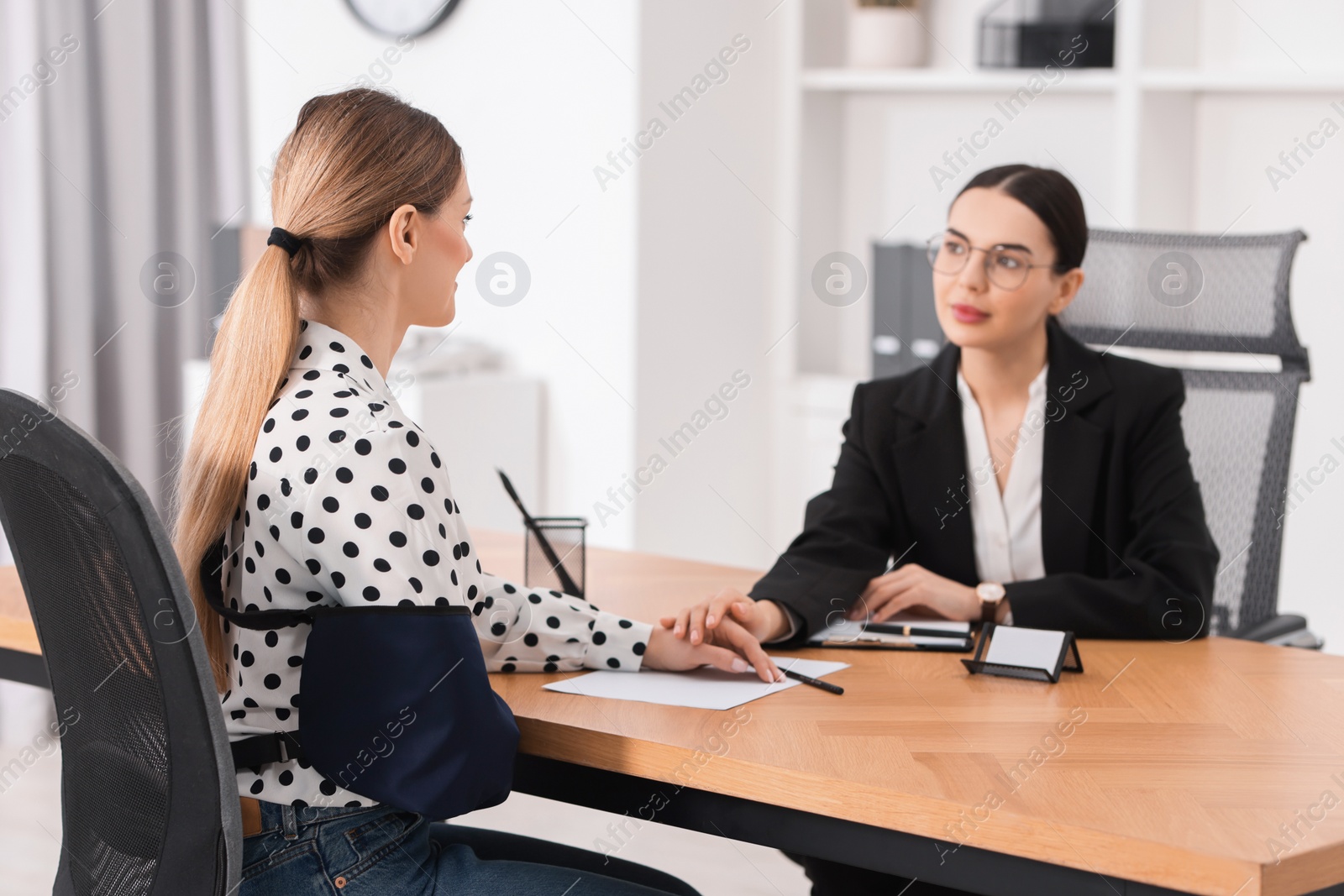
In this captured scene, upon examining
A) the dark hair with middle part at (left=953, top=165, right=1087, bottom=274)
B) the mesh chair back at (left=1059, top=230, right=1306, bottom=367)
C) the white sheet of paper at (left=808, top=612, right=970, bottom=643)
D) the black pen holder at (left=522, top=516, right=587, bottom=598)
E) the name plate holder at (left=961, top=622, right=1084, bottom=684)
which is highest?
the dark hair with middle part at (left=953, top=165, right=1087, bottom=274)

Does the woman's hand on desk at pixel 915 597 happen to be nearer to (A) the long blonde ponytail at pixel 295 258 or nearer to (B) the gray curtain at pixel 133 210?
(A) the long blonde ponytail at pixel 295 258

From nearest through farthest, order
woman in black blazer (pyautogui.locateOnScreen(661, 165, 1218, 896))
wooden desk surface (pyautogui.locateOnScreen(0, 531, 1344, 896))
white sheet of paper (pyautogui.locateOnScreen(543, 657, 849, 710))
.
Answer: wooden desk surface (pyautogui.locateOnScreen(0, 531, 1344, 896)), white sheet of paper (pyautogui.locateOnScreen(543, 657, 849, 710)), woman in black blazer (pyautogui.locateOnScreen(661, 165, 1218, 896))

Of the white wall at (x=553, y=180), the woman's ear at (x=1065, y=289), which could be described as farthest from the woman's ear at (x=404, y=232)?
the white wall at (x=553, y=180)

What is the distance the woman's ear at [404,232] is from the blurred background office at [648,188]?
5.74 feet

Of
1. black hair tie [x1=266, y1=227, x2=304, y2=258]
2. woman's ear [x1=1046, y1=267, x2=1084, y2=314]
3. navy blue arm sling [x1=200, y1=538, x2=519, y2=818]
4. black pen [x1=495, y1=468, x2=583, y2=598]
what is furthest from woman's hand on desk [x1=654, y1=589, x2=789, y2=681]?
woman's ear [x1=1046, y1=267, x2=1084, y2=314]

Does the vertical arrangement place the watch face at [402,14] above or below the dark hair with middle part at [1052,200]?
above

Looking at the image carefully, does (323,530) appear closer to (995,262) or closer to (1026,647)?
(1026,647)

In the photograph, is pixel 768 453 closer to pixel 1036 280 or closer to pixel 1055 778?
pixel 1036 280

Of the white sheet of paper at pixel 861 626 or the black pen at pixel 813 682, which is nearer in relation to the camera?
the black pen at pixel 813 682

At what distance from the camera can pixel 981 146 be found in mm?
3566

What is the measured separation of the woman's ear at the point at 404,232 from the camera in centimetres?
128

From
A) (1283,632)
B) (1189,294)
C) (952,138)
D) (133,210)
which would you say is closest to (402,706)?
(1283,632)

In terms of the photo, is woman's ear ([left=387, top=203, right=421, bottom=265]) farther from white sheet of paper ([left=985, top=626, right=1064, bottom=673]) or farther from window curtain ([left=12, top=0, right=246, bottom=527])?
window curtain ([left=12, top=0, right=246, bottom=527])

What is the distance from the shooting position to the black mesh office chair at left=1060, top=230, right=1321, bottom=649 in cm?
203
